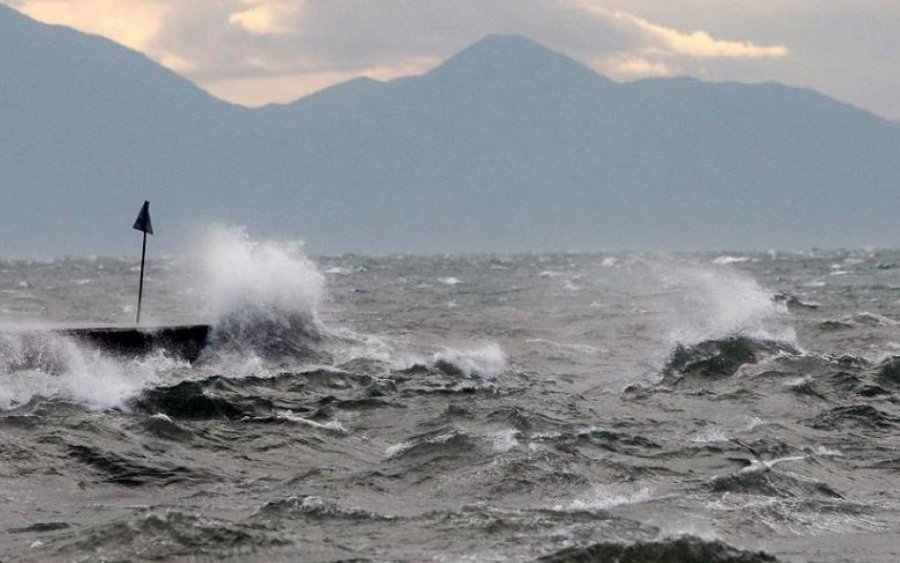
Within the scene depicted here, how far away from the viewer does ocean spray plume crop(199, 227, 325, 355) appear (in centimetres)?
2314

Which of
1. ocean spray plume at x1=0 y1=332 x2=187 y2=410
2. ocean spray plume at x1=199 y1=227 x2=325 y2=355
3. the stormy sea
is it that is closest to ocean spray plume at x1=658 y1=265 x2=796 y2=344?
the stormy sea

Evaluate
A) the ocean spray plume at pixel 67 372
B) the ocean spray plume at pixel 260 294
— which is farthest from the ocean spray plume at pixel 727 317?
the ocean spray plume at pixel 67 372

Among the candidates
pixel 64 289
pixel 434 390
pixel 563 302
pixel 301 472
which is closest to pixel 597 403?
pixel 434 390

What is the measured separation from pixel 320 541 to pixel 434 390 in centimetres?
899

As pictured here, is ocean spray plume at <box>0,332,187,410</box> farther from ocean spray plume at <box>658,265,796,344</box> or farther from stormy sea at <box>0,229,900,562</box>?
ocean spray plume at <box>658,265,796,344</box>

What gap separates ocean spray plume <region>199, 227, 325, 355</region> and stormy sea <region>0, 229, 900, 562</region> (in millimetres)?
71

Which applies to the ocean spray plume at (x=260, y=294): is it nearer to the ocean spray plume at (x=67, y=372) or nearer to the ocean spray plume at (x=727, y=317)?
the ocean spray plume at (x=67, y=372)

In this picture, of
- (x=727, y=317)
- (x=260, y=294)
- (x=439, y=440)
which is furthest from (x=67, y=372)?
(x=727, y=317)

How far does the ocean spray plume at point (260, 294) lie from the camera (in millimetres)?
23141

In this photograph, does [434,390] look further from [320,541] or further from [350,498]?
[320,541]

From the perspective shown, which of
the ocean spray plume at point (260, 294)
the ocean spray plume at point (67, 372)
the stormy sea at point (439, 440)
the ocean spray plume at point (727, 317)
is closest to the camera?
the stormy sea at point (439, 440)

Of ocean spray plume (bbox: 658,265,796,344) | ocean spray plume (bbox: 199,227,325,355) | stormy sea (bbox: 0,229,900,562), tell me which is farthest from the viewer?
ocean spray plume (bbox: 658,265,796,344)

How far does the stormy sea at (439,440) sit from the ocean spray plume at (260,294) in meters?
0.07

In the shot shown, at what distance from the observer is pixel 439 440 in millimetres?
13656
